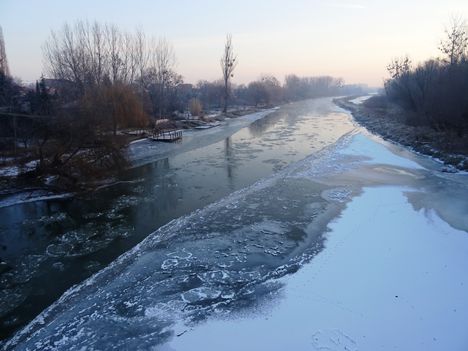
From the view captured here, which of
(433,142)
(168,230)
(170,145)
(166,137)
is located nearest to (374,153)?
(433,142)

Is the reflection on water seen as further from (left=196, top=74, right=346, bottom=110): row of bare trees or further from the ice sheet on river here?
(left=196, top=74, right=346, bottom=110): row of bare trees

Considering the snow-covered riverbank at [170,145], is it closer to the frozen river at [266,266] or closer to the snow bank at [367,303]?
the frozen river at [266,266]

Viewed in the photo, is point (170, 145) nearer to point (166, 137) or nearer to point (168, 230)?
point (166, 137)

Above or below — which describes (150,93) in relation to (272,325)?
above

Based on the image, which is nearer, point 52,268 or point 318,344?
point 318,344

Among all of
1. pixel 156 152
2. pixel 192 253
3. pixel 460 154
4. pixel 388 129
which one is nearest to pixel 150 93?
pixel 156 152

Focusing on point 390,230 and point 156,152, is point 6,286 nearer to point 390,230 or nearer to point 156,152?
point 390,230

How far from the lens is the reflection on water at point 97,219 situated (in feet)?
25.8

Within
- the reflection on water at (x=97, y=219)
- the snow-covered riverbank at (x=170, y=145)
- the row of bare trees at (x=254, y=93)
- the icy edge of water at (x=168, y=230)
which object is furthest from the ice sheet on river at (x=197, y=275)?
the row of bare trees at (x=254, y=93)

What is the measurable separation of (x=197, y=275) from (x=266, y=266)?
1553mm

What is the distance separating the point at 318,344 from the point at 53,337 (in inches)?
168

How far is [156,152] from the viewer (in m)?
24.0

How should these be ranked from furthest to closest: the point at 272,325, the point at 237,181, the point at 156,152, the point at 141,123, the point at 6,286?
the point at 141,123 → the point at 156,152 → the point at 237,181 → the point at 6,286 → the point at 272,325

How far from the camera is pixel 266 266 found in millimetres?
8430
